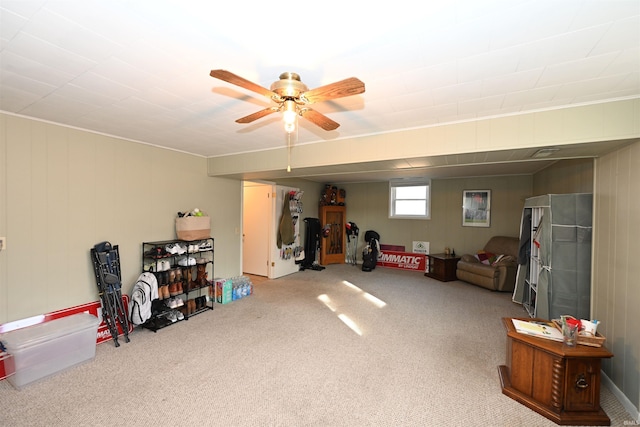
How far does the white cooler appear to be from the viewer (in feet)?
7.68

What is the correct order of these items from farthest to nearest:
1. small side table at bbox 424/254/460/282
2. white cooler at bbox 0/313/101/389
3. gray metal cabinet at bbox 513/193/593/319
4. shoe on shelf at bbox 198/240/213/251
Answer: small side table at bbox 424/254/460/282 < shoe on shelf at bbox 198/240/213/251 < gray metal cabinet at bbox 513/193/593/319 < white cooler at bbox 0/313/101/389

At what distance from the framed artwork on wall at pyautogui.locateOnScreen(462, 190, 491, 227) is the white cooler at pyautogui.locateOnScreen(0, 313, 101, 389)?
6.84 meters

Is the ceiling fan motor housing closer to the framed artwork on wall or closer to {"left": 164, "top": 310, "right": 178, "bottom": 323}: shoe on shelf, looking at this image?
{"left": 164, "top": 310, "right": 178, "bottom": 323}: shoe on shelf

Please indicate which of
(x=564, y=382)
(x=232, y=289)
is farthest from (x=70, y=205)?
(x=564, y=382)

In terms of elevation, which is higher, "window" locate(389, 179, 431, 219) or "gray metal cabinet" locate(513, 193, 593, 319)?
"window" locate(389, 179, 431, 219)

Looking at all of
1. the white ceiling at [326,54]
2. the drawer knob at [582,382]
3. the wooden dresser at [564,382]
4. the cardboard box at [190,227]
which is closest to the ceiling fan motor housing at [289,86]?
the white ceiling at [326,54]

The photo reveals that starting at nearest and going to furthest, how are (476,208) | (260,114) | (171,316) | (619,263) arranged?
(260,114)
(619,263)
(171,316)
(476,208)

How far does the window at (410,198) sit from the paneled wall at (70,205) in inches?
198

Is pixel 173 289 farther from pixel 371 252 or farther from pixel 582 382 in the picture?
pixel 371 252

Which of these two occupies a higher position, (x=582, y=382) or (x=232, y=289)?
(x=582, y=382)

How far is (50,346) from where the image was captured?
2.49m

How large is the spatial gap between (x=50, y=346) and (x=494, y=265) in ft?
20.7

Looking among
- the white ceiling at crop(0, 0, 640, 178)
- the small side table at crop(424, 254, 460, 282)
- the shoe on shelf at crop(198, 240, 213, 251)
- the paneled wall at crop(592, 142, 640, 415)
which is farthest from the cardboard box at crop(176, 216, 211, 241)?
the small side table at crop(424, 254, 460, 282)

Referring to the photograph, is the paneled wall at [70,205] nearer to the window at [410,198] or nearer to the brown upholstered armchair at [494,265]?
the window at [410,198]
